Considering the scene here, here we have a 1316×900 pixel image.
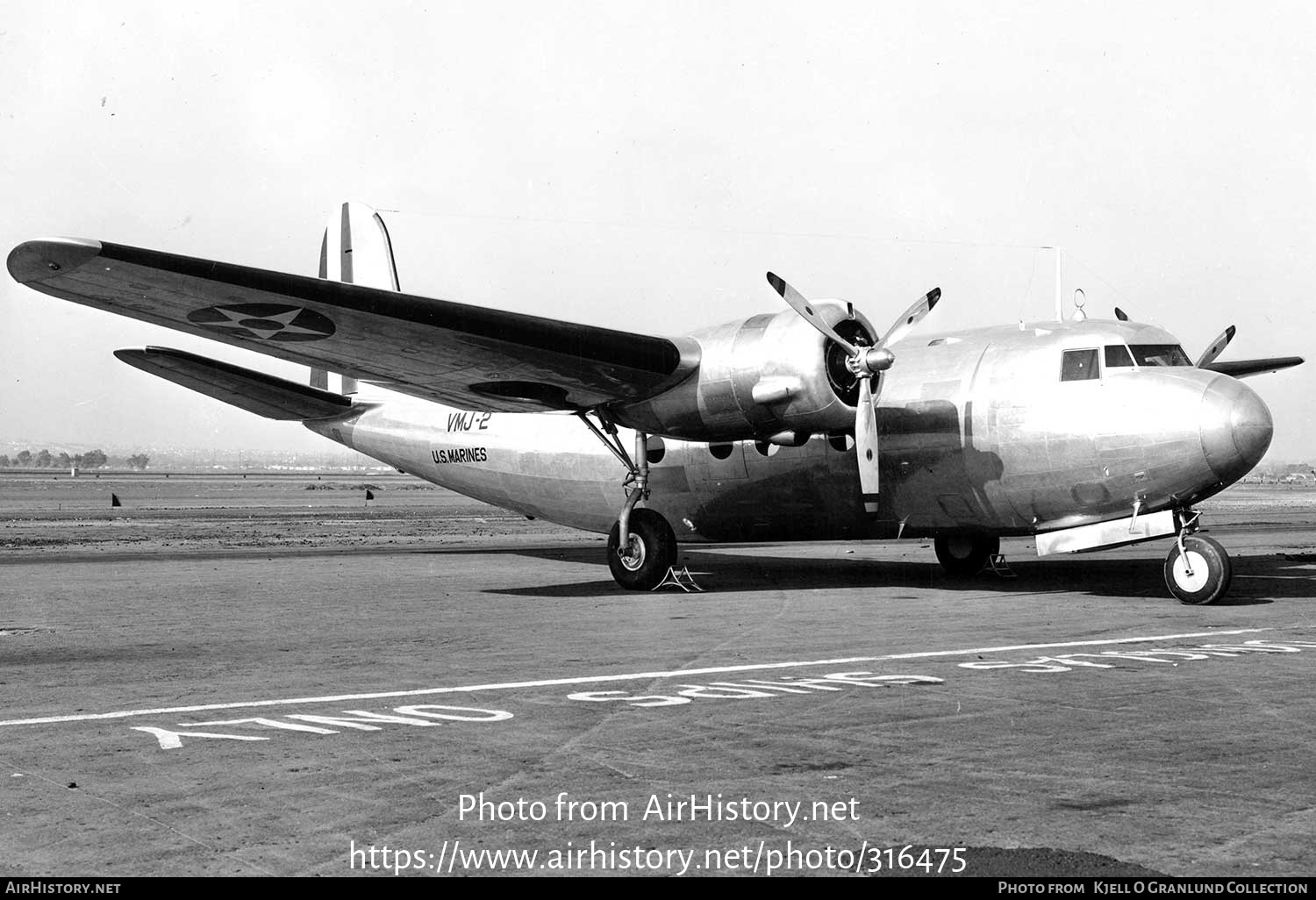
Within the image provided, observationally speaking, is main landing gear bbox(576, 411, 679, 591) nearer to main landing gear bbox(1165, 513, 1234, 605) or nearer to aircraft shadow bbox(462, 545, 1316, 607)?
aircraft shadow bbox(462, 545, 1316, 607)

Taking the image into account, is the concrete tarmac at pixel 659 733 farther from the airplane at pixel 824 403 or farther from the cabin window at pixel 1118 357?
the cabin window at pixel 1118 357

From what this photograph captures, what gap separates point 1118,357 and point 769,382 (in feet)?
14.9

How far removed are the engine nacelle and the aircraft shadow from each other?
Answer: 2.75 metres

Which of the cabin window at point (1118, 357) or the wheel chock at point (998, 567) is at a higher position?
the cabin window at point (1118, 357)

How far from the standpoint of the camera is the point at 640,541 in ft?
58.9

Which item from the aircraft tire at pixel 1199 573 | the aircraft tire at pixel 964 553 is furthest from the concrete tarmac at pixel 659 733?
the aircraft tire at pixel 964 553

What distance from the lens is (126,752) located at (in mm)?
6883

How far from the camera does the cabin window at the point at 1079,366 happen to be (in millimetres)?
16016

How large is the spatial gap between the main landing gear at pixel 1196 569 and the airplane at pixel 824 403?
0.08ft

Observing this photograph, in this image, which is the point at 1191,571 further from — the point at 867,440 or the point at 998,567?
the point at 998,567

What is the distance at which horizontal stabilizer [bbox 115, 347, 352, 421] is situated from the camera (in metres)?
20.8

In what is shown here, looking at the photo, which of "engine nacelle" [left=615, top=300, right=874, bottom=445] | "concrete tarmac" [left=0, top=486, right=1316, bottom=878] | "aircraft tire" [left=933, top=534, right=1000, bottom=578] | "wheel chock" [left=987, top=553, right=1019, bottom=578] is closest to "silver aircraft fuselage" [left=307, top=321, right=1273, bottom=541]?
"engine nacelle" [left=615, top=300, right=874, bottom=445]

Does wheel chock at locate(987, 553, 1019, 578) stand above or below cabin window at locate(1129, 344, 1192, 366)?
below
